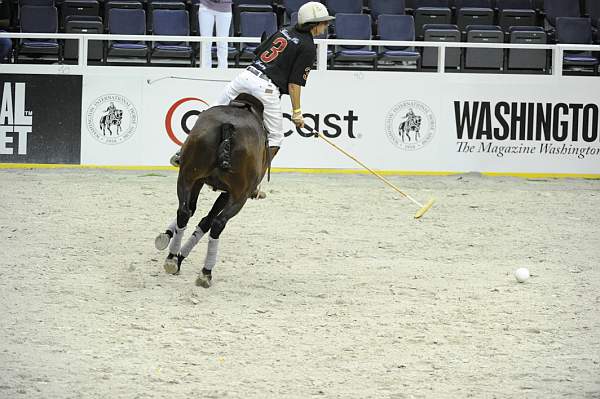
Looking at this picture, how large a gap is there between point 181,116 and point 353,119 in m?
2.65

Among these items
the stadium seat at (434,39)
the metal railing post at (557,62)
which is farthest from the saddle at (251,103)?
the stadium seat at (434,39)

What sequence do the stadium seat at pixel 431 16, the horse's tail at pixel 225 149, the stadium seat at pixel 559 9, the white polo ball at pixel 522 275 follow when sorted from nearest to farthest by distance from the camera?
1. the horse's tail at pixel 225 149
2. the white polo ball at pixel 522 275
3. the stadium seat at pixel 431 16
4. the stadium seat at pixel 559 9

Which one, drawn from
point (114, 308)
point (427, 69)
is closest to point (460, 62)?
point (427, 69)

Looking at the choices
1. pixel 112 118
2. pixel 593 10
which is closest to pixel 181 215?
pixel 112 118

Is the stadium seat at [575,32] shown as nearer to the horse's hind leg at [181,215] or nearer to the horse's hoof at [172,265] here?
the horse's hind leg at [181,215]

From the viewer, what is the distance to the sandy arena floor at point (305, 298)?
7.06m

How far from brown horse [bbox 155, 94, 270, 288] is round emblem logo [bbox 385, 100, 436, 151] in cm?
710

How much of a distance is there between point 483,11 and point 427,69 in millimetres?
1712

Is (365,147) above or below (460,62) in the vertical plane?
below

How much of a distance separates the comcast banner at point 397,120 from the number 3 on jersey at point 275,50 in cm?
619

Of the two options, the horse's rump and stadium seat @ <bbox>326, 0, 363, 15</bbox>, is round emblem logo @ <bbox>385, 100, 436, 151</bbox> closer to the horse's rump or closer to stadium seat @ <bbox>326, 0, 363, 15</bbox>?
stadium seat @ <bbox>326, 0, 363, 15</bbox>

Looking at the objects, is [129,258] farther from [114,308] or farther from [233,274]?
[114,308]

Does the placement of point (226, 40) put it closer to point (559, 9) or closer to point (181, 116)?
point (181, 116)

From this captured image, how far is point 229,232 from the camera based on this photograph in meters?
Result: 12.4
